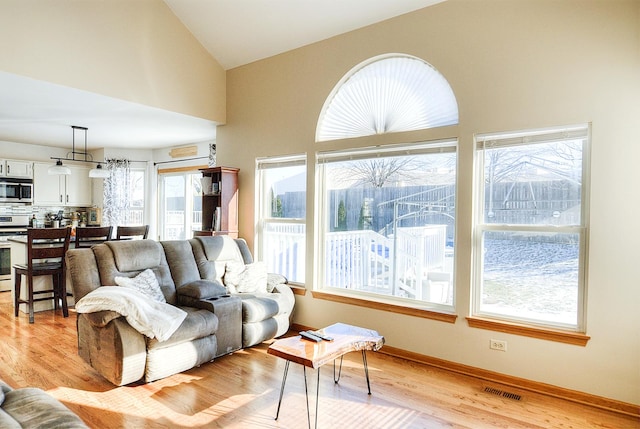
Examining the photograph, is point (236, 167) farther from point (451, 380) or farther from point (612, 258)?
point (612, 258)

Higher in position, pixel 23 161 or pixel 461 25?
pixel 461 25

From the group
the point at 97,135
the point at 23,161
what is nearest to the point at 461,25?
the point at 97,135

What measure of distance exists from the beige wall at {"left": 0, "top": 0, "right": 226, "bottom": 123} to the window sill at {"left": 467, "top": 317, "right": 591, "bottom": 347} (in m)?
3.90

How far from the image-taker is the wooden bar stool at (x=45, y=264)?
181 inches

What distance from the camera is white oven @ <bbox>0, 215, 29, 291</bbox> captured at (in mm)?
6473

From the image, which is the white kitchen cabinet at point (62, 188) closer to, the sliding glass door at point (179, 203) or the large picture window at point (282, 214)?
the sliding glass door at point (179, 203)

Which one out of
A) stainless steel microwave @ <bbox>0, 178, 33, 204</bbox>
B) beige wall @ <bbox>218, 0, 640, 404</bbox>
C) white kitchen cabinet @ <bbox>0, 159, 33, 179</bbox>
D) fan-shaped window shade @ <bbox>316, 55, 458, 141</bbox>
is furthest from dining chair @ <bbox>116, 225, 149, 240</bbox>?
white kitchen cabinet @ <bbox>0, 159, 33, 179</bbox>

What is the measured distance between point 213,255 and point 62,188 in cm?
514

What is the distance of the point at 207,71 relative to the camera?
16.4ft

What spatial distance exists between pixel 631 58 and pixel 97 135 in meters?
6.81

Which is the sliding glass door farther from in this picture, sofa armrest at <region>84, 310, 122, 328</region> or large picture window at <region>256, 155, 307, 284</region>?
sofa armrest at <region>84, 310, 122, 328</region>

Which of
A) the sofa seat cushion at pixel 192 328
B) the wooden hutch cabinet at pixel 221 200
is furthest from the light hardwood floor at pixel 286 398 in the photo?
the wooden hutch cabinet at pixel 221 200

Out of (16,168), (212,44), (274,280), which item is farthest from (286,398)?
(16,168)

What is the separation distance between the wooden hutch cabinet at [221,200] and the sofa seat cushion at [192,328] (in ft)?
5.69
